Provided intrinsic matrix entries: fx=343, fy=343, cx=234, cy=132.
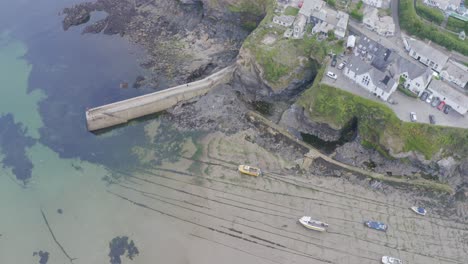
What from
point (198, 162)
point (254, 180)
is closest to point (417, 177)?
point (254, 180)

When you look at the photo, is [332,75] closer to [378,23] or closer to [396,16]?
[378,23]

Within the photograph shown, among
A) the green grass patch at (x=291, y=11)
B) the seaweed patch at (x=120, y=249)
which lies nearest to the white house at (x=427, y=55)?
the green grass patch at (x=291, y=11)

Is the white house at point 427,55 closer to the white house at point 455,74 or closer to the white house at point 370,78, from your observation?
the white house at point 455,74

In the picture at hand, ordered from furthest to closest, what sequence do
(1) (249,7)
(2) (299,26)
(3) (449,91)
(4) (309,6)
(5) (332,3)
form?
(1) (249,7), (5) (332,3), (4) (309,6), (2) (299,26), (3) (449,91)

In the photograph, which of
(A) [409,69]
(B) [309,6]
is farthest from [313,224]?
(B) [309,6]

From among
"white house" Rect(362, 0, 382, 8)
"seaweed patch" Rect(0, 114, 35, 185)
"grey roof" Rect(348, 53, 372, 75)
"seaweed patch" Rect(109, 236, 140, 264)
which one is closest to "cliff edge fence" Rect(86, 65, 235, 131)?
"seaweed patch" Rect(0, 114, 35, 185)

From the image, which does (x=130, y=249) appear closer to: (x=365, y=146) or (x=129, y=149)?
(x=129, y=149)
